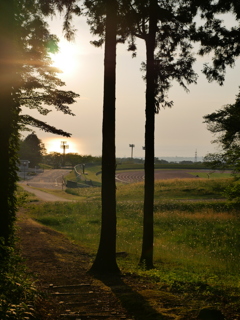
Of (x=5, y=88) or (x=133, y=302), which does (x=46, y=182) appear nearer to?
(x=5, y=88)

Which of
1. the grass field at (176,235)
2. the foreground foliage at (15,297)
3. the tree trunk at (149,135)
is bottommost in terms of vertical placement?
the grass field at (176,235)

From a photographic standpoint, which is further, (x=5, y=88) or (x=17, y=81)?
(x=17, y=81)

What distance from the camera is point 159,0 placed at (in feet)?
43.2

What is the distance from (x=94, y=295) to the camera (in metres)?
7.48

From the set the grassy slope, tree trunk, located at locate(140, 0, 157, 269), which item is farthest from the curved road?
tree trunk, located at locate(140, 0, 157, 269)

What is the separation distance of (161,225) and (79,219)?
621cm

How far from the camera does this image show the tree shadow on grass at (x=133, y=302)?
230 inches

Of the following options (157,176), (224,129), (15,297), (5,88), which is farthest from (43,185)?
(15,297)

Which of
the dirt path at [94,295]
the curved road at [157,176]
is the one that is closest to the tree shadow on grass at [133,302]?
the dirt path at [94,295]

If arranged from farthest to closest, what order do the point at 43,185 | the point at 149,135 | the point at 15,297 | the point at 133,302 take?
1. the point at 43,185
2. the point at 149,135
3. the point at 133,302
4. the point at 15,297

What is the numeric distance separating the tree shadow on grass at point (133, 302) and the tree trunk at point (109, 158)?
4.37 ft

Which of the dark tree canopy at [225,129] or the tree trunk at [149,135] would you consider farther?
the dark tree canopy at [225,129]

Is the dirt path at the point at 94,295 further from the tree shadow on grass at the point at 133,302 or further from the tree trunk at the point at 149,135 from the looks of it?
the tree trunk at the point at 149,135

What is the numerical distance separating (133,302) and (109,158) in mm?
4493
